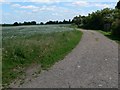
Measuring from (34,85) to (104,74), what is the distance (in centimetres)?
291

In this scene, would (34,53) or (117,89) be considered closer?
(117,89)

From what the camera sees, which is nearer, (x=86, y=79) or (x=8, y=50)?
(x=86, y=79)

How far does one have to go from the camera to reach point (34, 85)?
9.37 m

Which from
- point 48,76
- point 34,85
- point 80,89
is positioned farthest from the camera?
point 48,76

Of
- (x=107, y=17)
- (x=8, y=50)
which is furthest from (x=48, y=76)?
(x=107, y=17)

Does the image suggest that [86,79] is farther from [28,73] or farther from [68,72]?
[28,73]

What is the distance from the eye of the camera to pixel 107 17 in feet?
271

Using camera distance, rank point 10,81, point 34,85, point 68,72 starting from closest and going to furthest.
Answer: point 34,85 → point 10,81 → point 68,72

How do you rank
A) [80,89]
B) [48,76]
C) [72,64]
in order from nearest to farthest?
[80,89] → [48,76] → [72,64]

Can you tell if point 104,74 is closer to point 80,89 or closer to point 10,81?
point 80,89

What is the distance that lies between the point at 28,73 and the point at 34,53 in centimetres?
417

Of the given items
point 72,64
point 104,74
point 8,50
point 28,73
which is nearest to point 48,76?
point 28,73

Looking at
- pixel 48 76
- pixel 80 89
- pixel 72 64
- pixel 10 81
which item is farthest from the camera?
pixel 72 64

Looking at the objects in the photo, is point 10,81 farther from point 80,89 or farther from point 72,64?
point 72,64
